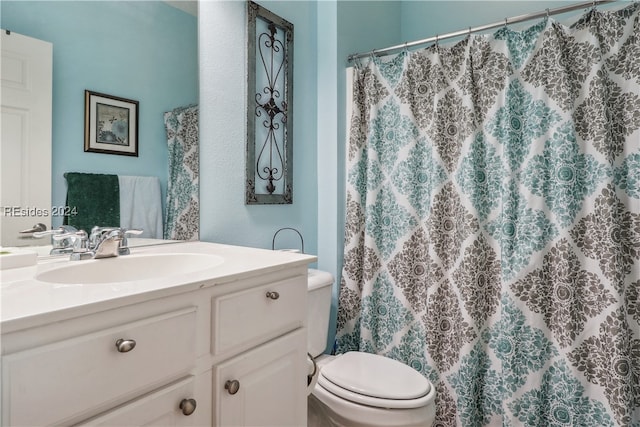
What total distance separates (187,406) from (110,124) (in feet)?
2.92

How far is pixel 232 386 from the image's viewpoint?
0.89 m

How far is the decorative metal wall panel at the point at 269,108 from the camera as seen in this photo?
1.67 meters

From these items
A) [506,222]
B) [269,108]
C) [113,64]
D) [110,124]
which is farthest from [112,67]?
[506,222]

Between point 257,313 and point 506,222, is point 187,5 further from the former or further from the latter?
point 506,222

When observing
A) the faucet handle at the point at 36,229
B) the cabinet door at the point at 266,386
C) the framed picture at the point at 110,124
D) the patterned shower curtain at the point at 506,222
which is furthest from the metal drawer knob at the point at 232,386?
the patterned shower curtain at the point at 506,222

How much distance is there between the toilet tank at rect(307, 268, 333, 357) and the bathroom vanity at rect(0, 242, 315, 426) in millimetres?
479

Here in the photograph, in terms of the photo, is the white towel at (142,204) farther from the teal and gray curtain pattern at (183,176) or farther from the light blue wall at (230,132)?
the light blue wall at (230,132)

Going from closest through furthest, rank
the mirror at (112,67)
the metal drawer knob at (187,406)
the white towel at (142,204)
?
the metal drawer knob at (187,406)
the mirror at (112,67)
the white towel at (142,204)

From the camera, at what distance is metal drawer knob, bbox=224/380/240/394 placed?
0.89 metres

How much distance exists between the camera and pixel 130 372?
27.8 inches

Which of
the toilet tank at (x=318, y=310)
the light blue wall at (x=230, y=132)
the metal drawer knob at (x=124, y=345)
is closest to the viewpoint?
the metal drawer knob at (x=124, y=345)

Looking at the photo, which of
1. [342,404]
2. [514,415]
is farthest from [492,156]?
[342,404]

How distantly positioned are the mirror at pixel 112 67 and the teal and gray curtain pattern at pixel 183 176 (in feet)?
0.08

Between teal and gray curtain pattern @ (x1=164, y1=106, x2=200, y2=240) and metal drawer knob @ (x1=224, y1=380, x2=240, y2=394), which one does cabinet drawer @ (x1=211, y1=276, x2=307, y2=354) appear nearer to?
metal drawer knob @ (x1=224, y1=380, x2=240, y2=394)
